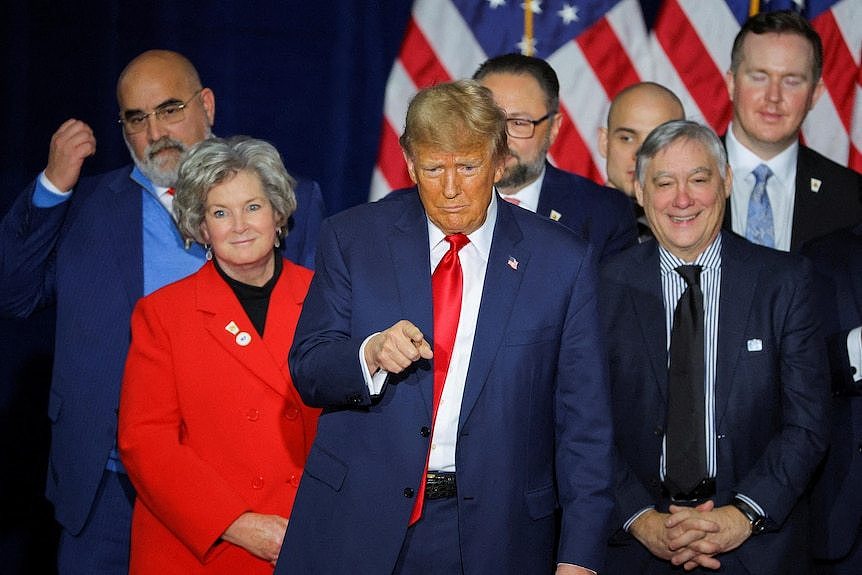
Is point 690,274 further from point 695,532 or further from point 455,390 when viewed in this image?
point 455,390

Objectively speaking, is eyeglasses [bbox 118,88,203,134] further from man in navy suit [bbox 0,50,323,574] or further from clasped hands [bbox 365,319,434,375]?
clasped hands [bbox 365,319,434,375]

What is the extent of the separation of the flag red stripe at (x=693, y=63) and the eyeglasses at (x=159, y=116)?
2267 millimetres

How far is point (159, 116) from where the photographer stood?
3920 mm

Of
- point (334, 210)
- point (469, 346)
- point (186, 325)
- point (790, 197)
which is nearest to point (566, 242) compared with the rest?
point (469, 346)

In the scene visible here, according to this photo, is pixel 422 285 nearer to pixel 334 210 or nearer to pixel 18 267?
pixel 18 267

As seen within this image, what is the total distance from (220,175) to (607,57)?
7.93 feet

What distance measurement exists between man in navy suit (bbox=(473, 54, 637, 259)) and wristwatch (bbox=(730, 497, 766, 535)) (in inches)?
38.7

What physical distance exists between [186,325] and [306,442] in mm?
448

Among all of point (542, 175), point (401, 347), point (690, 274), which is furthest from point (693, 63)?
point (401, 347)

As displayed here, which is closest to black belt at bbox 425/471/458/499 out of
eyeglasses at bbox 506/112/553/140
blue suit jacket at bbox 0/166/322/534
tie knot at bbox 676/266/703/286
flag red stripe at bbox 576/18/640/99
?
tie knot at bbox 676/266/703/286

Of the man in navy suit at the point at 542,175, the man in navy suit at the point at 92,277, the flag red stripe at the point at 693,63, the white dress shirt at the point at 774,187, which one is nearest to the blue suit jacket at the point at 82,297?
the man in navy suit at the point at 92,277

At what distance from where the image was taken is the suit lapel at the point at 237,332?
3.21m

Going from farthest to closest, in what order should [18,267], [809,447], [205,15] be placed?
[205,15], [18,267], [809,447]

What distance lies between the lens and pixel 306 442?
3.24m
